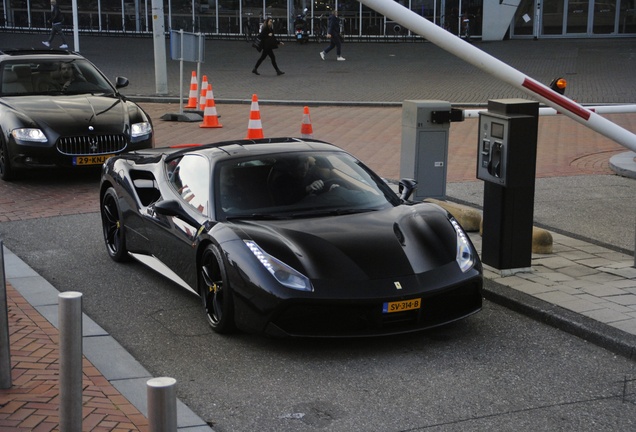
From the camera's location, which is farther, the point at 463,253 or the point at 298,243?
the point at 463,253

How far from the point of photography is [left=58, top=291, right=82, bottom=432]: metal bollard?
4.30 m

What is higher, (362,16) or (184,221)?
(362,16)

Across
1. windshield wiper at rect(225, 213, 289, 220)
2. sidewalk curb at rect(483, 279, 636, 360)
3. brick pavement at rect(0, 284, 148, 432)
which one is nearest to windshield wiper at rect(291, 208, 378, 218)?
windshield wiper at rect(225, 213, 289, 220)

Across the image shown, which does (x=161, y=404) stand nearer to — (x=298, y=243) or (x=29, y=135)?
(x=298, y=243)

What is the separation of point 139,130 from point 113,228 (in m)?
4.06

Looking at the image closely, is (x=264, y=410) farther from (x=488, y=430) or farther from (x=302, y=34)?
(x=302, y=34)

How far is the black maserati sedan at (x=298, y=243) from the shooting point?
6.23 metres

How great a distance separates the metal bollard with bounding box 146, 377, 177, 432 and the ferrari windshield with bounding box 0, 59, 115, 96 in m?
10.7

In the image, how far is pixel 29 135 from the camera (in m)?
12.2

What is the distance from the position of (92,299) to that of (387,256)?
8.31 feet

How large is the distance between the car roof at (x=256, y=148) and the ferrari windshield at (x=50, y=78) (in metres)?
6.10

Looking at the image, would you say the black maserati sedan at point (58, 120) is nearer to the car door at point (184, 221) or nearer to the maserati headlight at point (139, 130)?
the maserati headlight at point (139, 130)

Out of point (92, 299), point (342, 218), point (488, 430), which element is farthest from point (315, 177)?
point (488, 430)

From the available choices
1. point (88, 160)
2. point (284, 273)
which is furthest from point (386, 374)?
point (88, 160)
